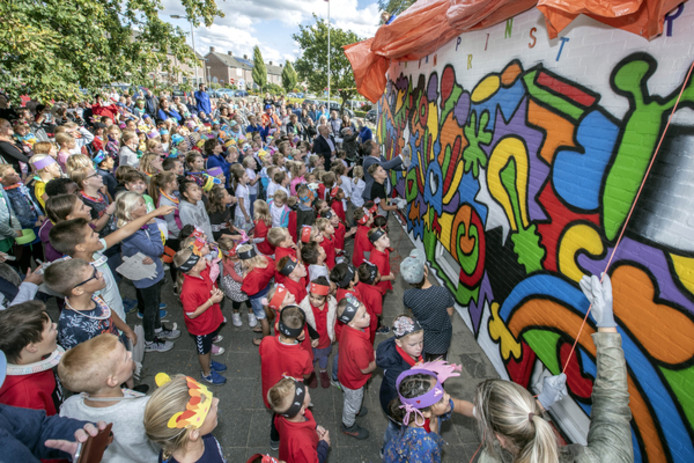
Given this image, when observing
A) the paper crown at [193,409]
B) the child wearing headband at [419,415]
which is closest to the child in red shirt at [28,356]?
the paper crown at [193,409]

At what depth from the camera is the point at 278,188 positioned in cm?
602

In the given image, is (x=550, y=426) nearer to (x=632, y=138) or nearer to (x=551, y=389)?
(x=551, y=389)

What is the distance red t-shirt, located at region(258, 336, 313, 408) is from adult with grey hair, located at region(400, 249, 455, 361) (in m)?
1.06

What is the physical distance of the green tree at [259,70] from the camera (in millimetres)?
69875

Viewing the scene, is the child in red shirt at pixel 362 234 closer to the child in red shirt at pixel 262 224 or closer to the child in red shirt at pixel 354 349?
the child in red shirt at pixel 262 224

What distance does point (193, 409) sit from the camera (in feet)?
5.92

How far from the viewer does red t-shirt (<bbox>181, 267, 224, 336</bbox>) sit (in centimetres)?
344

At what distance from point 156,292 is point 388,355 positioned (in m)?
3.00

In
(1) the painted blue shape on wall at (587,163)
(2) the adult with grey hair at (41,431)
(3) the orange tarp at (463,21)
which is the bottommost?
(2) the adult with grey hair at (41,431)

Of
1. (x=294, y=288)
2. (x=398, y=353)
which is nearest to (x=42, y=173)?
(x=294, y=288)

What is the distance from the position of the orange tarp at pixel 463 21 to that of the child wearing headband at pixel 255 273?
335 cm

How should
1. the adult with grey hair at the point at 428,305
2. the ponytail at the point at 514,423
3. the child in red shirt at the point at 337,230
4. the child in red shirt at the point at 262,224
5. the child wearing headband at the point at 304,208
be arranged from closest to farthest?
the ponytail at the point at 514,423, the adult with grey hair at the point at 428,305, the child in red shirt at the point at 262,224, the child in red shirt at the point at 337,230, the child wearing headband at the point at 304,208

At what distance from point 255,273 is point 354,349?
1754mm

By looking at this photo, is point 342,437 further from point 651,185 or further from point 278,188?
point 278,188
